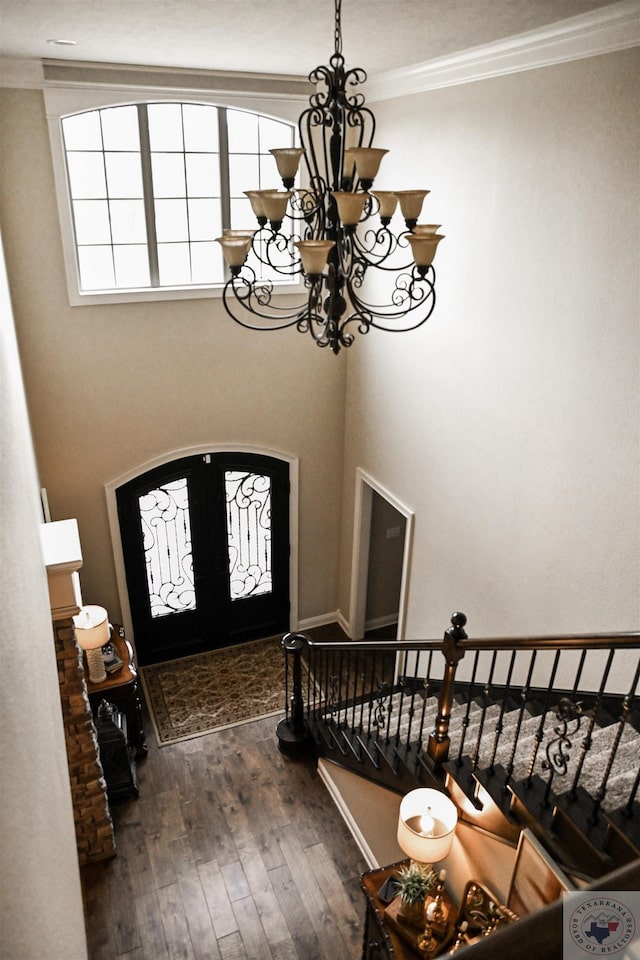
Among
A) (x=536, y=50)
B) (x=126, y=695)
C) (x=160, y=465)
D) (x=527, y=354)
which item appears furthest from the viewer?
(x=160, y=465)

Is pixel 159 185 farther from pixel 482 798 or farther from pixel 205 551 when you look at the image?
pixel 482 798

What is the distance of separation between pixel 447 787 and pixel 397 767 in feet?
1.48

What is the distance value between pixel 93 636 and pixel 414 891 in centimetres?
303

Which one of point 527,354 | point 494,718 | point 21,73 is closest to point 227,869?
point 494,718

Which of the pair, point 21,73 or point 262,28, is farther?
point 21,73

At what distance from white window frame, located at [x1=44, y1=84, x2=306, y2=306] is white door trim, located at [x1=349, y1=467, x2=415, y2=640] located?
8.12 feet

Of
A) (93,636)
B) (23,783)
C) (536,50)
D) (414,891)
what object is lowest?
(414,891)

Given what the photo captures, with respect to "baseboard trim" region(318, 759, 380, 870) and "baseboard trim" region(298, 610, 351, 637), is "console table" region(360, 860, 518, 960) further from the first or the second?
"baseboard trim" region(298, 610, 351, 637)

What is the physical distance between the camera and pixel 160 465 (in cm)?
659

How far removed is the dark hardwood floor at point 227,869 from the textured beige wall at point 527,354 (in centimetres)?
199

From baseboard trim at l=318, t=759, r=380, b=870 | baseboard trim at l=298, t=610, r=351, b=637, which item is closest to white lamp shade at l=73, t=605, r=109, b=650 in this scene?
baseboard trim at l=318, t=759, r=380, b=870

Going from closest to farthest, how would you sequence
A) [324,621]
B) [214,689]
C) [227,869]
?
[227,869] → [214,689] → [324,621]

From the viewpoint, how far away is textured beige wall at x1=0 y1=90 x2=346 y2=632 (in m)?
5.39

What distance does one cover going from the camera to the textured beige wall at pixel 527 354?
370cm
